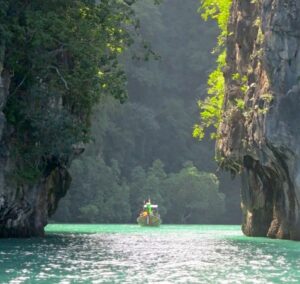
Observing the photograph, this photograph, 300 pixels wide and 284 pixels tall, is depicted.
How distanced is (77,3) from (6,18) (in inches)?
181

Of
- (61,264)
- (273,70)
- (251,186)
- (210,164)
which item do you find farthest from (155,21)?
(61,264)

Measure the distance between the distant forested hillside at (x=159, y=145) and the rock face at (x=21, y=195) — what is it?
27.6 m

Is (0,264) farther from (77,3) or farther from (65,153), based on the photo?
(77,3)

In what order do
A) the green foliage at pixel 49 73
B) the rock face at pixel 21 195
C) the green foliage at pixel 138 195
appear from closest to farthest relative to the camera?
the green foliage at pixel 49 73 → the rock face at pixel 21 195 → the green foliage at pixel 138 195

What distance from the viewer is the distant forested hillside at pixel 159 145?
74062mm

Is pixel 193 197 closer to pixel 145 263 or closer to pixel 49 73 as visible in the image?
pixel 49 73

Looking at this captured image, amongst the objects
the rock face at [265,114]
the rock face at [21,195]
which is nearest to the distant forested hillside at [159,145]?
the rock face at [21,195]

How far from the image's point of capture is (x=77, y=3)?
121 feet

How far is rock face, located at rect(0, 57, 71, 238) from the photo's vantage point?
34938 millimetres

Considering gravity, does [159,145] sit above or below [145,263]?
above

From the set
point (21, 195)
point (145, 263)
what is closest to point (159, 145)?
point (21, 195)

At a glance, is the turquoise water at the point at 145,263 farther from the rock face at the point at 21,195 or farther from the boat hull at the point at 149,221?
the boat hull at the point at 149,221

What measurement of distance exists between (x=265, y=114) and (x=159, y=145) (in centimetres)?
5024

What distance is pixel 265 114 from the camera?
3816 centimetres
